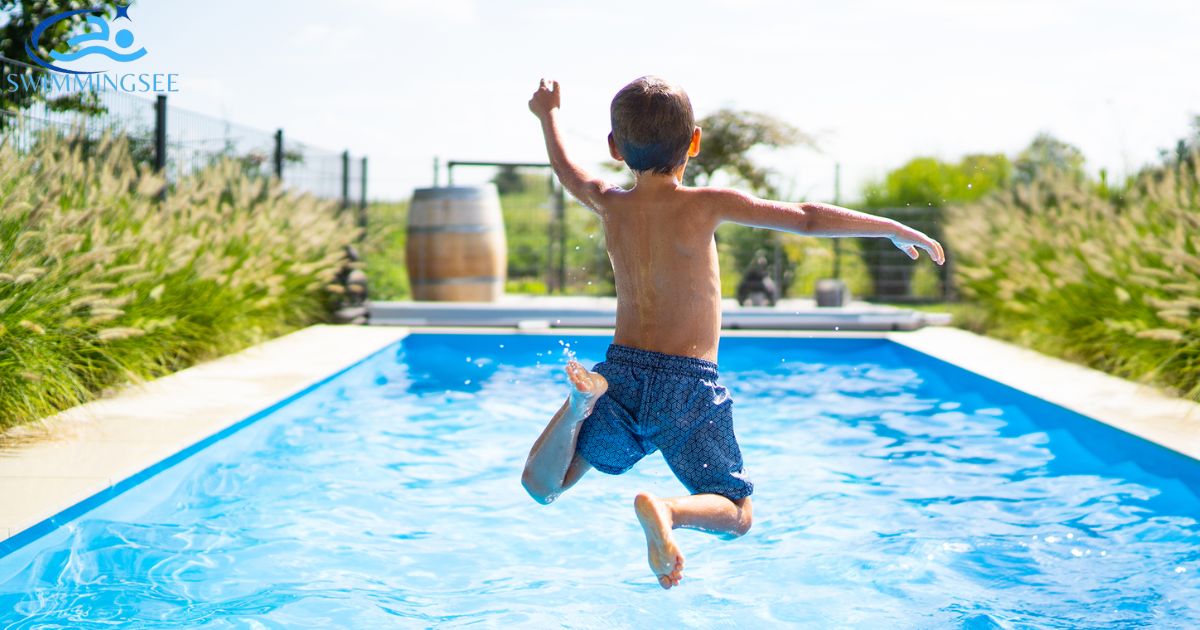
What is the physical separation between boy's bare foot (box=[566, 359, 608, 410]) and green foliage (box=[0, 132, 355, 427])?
8.67 ft

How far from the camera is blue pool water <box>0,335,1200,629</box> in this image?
3.22 metres

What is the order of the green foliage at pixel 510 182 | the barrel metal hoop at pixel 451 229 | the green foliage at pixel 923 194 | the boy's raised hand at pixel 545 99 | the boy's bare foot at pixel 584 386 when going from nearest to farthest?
the boy's bare foot at pixel 584 386 < the boy's raised hand at pixel 545 99 < the barrel metal hoop at pixel 451 229 < the green foliage at pixel 923 194 < the green foliage at pixel 510 182

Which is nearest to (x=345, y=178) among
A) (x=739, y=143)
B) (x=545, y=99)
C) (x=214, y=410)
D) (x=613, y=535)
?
(x=739, y=143)

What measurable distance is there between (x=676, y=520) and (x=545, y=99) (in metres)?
1.16

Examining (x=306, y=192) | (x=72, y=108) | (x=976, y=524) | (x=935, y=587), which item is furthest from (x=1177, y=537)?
(x=306, y=192)

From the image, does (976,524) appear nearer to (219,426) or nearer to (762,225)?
(762,225)

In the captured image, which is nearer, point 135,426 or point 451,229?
point 135,426

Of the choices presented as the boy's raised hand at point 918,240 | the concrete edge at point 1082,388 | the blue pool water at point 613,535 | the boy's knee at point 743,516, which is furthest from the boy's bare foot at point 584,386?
the concrete edge at point 1082,388

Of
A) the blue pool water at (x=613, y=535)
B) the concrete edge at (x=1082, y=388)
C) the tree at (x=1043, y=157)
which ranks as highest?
the tree at (x=1043, y=157)

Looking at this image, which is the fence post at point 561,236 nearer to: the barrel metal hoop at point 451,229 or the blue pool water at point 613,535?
the barrel metal hoop at point 451,229

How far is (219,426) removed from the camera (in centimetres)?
479

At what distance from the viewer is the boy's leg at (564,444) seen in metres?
2.38

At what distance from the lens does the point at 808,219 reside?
97.9 inches

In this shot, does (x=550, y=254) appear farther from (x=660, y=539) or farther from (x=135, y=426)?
(x=660, y=539)
